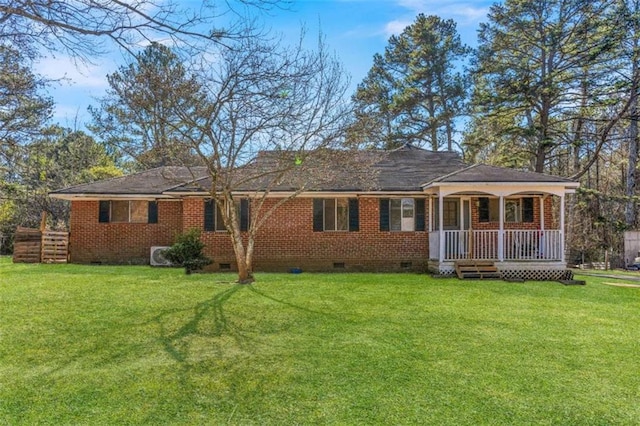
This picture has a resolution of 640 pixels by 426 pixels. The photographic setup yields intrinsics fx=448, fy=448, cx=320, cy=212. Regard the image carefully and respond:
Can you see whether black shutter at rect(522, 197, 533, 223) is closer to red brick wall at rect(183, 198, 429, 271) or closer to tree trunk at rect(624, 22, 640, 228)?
red brick wall at rect(183, 198, 429, 271)

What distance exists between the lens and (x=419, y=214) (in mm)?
15109

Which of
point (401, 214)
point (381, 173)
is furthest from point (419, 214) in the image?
point (381, 173)

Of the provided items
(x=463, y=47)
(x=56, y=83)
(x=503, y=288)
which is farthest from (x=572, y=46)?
(x=56, y=83)

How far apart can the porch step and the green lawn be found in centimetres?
293

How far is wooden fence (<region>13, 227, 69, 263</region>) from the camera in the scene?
1617 centimetres

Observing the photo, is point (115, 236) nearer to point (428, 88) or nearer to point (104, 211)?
point (104, 211)

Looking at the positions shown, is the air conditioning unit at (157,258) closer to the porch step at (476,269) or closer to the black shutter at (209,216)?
the black shutter at (209,216)

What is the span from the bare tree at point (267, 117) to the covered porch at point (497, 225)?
12.8ft

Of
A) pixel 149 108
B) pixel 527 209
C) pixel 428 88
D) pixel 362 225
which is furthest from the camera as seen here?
pixel 428 88

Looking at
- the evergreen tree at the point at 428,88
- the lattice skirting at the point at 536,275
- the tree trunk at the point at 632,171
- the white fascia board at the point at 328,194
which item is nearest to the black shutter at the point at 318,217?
the white fascia board at the point at 328,194

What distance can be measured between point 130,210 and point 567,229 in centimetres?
2081

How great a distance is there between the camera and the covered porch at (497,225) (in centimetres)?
1324

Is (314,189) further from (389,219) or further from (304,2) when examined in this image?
(304,2)

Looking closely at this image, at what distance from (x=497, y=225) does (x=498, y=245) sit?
182 centimetres
